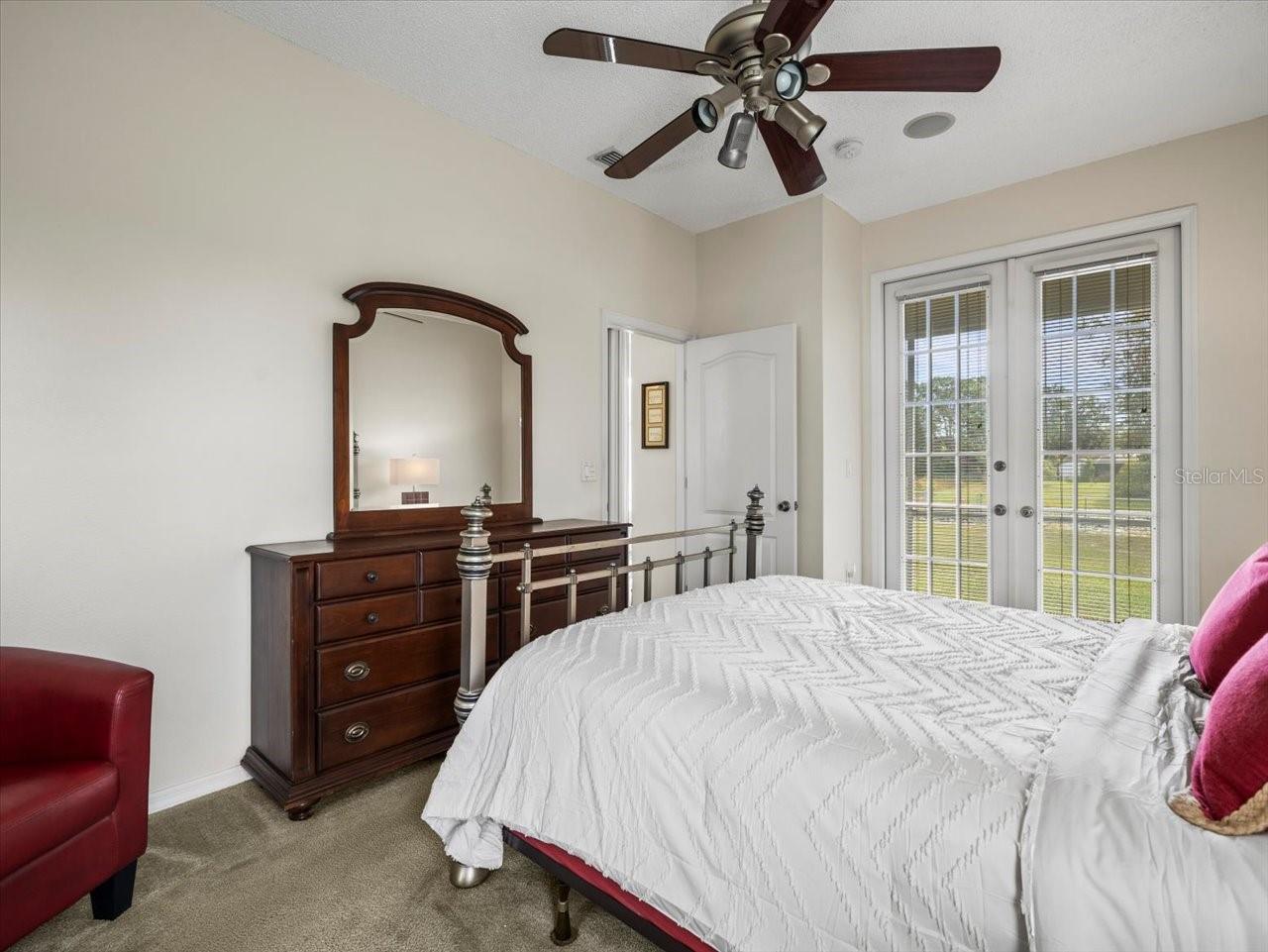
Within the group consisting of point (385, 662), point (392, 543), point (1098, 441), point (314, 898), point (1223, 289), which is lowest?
point (314, 898)

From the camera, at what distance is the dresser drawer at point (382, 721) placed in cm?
217

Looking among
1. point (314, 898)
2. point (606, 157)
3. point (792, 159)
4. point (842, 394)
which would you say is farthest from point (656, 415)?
point (314, 898)

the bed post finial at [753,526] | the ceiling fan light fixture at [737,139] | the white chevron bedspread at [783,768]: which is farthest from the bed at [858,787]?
the ceiling fan light fixture at [737,139]

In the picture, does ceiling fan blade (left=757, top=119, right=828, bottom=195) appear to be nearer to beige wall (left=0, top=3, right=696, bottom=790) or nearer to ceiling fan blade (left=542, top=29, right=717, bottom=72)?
ceiling fan blade (left=542, top=29, right=717, bottom=72)

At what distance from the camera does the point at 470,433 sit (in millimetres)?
3027

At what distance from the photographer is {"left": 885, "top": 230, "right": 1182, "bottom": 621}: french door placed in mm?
3279

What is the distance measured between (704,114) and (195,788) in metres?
2.93

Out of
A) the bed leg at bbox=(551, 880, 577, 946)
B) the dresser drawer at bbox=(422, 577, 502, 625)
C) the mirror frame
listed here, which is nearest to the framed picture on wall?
the mirror frame

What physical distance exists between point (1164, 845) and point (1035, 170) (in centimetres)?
378

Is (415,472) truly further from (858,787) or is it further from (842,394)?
(842,394)

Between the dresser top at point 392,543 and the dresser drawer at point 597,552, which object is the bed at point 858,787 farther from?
the dresser drawer at point 597,552

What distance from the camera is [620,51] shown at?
1909 millimetres

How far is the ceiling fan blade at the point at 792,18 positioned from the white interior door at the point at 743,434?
214cm

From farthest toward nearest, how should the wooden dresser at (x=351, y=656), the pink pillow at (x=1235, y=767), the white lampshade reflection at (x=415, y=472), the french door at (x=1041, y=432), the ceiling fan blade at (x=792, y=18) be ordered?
the french door at (x=1041, y=432) → the white lampshade reflection at (x=415, y=472) → the wooden dresser at (x=351, y=656) → the ceiling fan blade at (x=792, y=18) → the pink pillow at (x=1235, y=767)
